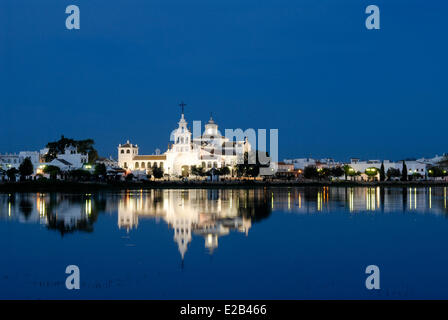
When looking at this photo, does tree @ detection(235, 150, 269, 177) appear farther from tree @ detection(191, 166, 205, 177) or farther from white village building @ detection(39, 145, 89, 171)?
white village building @ detection(39, 145, 89, 171)

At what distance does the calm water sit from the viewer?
8.75 meters

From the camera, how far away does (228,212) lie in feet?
72.1

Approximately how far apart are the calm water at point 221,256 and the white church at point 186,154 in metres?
66.5

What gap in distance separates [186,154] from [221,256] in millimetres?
78979

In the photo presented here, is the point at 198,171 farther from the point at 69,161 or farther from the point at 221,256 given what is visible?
the point at 221,256

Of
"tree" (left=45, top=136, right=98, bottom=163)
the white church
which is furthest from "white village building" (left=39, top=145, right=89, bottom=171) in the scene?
the white church

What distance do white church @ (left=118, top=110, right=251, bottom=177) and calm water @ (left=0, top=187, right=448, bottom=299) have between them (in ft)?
218

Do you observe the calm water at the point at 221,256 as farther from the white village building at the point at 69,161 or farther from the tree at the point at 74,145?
the tree at the point at 74,145

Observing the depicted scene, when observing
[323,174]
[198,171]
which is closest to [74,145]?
[198,171]

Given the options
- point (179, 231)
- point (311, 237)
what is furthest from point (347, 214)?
point (179, 231)

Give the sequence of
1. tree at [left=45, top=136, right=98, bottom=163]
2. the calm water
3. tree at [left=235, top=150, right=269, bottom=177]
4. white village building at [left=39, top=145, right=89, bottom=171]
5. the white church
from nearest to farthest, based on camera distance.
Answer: the calm water → white village building at [left=39, top=145, right=89, bottom=171] → tree at [left=235, top=150, right=269, bottom=177] → tree at [left=45, top=136, right=98, bottom=163] → the white church

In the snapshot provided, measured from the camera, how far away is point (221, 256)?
11.5 metres
